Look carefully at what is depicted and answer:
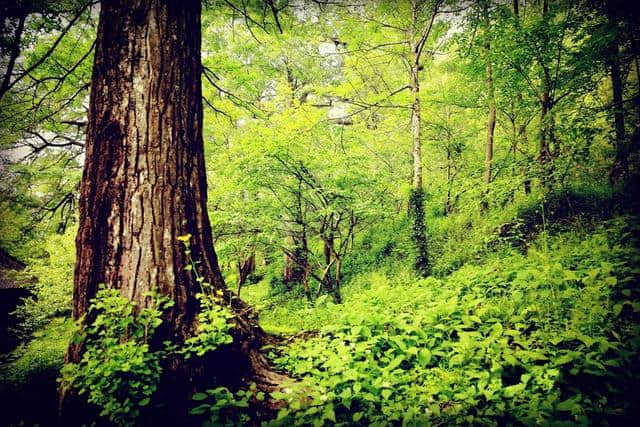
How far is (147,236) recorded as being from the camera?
7.11ft

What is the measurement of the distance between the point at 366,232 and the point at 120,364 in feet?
33.7

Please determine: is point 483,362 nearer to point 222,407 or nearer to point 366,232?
point 222,407

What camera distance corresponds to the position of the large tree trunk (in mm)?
2119

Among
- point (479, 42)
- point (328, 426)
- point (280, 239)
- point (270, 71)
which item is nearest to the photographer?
point (328, 426)

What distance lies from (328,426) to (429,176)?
13385mm

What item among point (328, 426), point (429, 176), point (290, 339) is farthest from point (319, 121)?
point (429, 176)

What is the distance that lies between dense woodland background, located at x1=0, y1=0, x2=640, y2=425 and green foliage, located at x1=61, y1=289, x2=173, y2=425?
2 cm

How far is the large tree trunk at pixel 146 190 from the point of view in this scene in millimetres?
2119

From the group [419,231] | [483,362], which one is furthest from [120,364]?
[419,231]

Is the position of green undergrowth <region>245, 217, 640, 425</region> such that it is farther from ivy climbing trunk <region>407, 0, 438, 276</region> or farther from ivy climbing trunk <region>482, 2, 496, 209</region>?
ivy climbing trunk <region>407, 0, 438, 276</region>

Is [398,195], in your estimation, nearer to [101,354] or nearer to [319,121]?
[319,121]

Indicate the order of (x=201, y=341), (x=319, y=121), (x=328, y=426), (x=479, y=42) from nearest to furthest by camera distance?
1. (x=328, y=426)
2. (x=201, y=341)
3. (x=479, y=42)
4. (x=319, y=121)

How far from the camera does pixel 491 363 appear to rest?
6.92 ft

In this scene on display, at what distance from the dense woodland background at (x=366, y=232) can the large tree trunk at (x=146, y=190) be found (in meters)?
0.03
